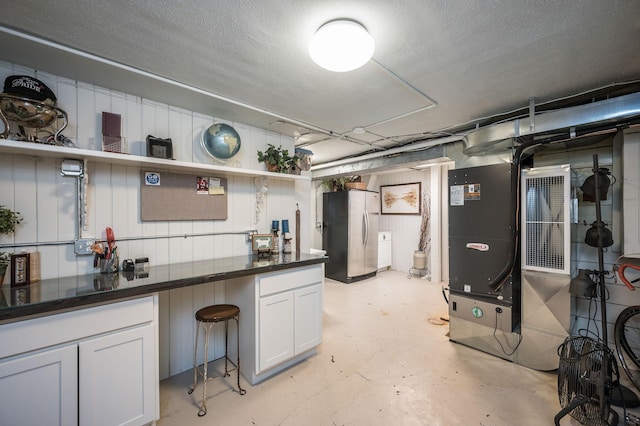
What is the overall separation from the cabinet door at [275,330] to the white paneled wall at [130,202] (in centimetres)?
69

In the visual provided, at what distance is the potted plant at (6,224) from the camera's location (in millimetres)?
1544

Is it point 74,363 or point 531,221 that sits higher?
point 531,221

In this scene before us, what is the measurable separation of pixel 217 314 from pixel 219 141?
147 cm

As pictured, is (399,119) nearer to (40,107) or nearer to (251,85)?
(251,85)

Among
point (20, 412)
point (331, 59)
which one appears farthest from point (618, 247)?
point (20, 412)

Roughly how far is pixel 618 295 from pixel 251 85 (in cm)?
351

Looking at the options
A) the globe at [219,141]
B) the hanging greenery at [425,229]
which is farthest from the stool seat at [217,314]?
the hanging greenery at [425,229]

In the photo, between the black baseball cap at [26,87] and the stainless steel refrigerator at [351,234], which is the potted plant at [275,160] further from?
the stainless steel refrigerator at [351,234]

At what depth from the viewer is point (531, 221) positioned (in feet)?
7.84

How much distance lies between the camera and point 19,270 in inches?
62.4

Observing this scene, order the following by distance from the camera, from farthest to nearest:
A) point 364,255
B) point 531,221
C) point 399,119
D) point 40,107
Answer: point 364,255 → point 399,119 → point 531,221 → point 40,107

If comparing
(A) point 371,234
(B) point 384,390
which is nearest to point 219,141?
(B) point 384,390

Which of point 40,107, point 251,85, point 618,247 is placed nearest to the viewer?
point 40,107

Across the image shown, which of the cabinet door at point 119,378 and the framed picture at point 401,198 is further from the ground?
the framed picture at point 401,198
